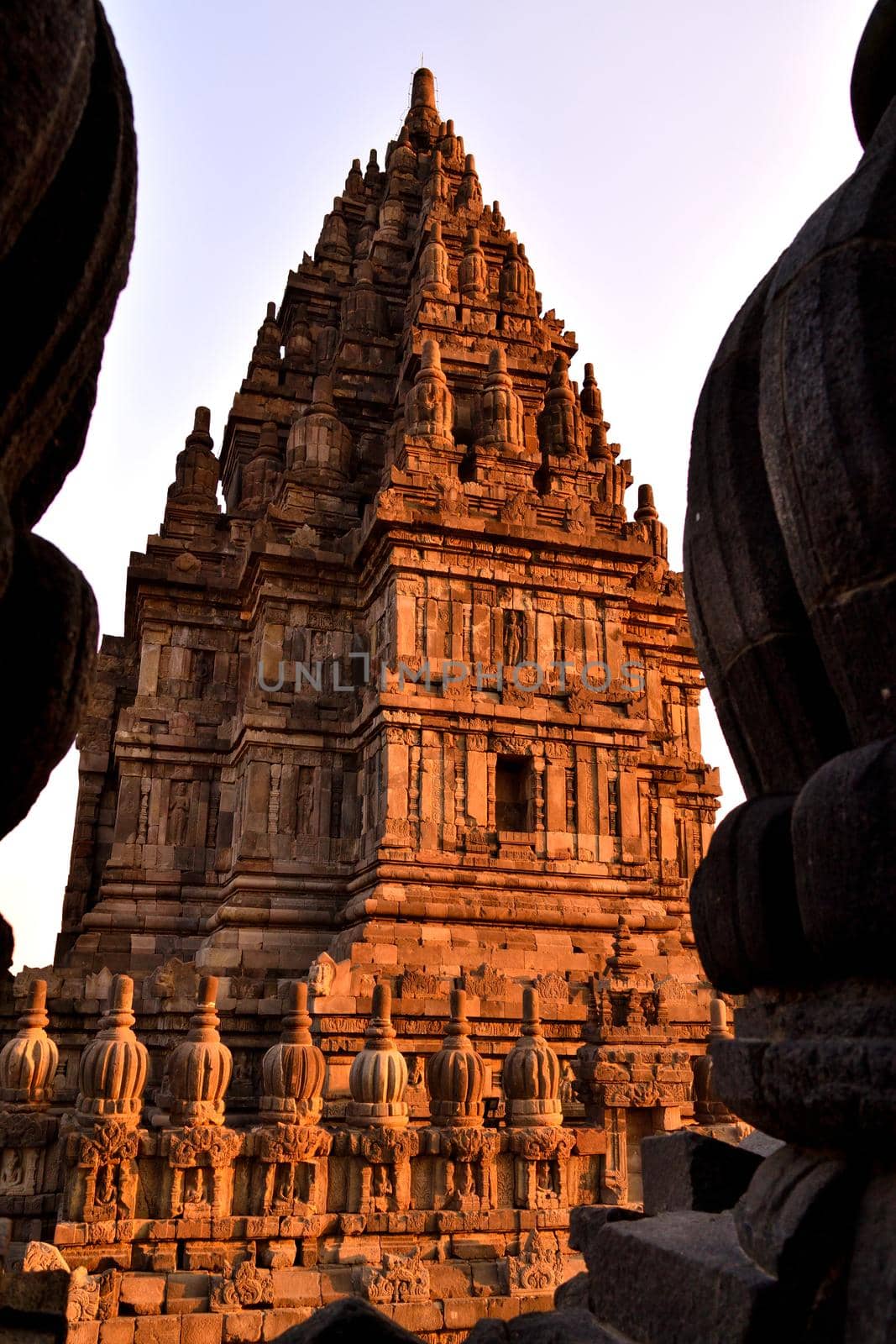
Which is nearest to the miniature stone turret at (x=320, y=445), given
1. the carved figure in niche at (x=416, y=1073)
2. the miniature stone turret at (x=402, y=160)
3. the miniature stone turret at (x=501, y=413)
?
the miniature stone turret at (x=501, y=413)

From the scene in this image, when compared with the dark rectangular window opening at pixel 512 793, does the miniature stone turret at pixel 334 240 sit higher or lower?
higher

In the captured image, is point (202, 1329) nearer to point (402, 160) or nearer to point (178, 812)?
point (178, 812)

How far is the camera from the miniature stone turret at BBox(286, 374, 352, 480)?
2255cm

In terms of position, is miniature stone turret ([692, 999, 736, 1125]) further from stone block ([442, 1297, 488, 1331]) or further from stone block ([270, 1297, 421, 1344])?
stone block ([270, 1297, 421, 1344])

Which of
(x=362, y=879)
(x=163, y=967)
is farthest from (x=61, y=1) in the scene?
(x=362, y=879)

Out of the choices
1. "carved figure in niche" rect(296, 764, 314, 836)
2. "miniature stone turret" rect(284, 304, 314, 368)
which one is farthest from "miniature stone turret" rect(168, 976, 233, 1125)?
"miniature stone turret" rect(284, 304, 314, 368)

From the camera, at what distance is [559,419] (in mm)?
22469

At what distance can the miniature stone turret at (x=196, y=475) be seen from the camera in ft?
88.6

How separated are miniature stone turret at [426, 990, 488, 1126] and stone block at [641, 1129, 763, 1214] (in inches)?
215

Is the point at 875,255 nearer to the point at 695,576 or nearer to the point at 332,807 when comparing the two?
the point at 695,576

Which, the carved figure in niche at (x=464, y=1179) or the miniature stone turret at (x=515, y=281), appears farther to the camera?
the miniature stone turret at (x=515, y=281)

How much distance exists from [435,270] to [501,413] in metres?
5.06

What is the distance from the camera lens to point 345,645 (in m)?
20.9

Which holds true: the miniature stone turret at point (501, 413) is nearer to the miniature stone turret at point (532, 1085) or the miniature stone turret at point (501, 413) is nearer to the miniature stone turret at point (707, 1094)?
the miniature stone turret at point (707, 1094)
